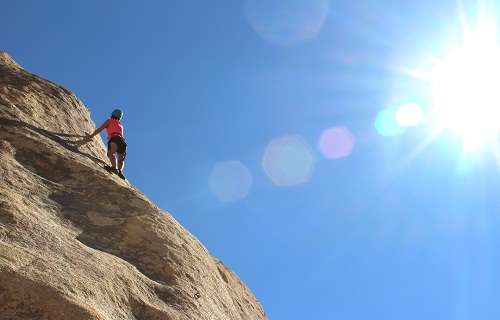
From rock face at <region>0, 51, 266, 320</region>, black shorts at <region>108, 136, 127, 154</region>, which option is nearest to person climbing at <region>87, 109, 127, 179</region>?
black shorts at <region>108, 136, 127, 154</region>

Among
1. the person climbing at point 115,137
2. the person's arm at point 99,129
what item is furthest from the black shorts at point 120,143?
the person's arm at point 99,129

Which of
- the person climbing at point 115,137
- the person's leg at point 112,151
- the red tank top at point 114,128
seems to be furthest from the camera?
the red tank top at point 114,128

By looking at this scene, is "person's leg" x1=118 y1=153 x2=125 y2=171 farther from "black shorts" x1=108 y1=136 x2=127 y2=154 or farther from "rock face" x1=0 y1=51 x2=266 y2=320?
"rock face" x1=0 y1=51 x2=266 y2=320

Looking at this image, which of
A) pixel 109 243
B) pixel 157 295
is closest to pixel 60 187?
pixel 109 243

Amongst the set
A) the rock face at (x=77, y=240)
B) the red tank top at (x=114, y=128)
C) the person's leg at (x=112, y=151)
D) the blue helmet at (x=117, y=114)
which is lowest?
the rock face at (x=77, y=240)

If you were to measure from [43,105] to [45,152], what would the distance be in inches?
131

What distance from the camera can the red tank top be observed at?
14383 mm

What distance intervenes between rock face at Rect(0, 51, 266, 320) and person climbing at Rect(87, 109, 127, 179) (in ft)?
1.19

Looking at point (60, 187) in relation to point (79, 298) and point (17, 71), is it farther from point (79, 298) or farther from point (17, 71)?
point (17, 71)

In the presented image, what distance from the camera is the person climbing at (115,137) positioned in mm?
14024

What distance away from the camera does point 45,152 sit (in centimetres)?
1051

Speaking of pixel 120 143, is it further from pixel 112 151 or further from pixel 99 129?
pixel 99 129

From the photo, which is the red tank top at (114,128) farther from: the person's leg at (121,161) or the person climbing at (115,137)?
the person's leg at (121,161)

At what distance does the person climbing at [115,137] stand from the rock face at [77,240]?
36 cm
